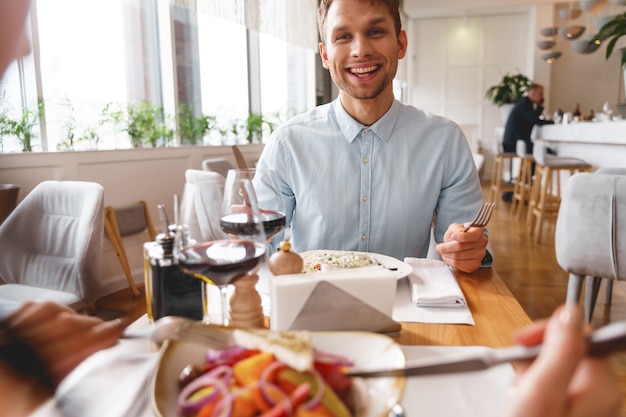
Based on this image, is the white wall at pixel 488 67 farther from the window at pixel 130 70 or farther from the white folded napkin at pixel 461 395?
the white folded napkin at pixel 461 395

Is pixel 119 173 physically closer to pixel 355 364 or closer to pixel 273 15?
pixel 273 15

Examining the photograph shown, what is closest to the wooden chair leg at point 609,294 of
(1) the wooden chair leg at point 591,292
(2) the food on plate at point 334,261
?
(1) the wooden chair leg at point 591,292

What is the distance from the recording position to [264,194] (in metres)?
1.51

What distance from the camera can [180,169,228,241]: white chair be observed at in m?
0.69

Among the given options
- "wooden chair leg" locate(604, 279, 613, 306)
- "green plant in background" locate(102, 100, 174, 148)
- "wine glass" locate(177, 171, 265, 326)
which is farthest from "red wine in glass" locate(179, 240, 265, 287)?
"green plant in background" locate(102, 100, 174, 148)

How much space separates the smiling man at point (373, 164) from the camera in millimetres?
1489

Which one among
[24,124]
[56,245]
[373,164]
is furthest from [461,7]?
[56,245]

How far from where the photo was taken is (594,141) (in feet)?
15.5

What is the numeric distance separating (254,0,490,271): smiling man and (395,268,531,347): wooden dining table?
0.57 metres

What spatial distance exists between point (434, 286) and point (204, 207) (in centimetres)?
47

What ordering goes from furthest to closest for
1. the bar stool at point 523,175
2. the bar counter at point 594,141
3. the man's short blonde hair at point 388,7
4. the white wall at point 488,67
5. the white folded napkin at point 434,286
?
the white wall at point 488,67 → the bar stool at point 523,175 → the bar counter at point 594,141 → the man's short blonde hair at point 388,7 → the white folded napkin at point 434,286

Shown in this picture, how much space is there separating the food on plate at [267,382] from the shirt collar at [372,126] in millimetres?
1133

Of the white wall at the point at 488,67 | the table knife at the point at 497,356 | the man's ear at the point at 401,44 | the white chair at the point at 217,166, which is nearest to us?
the table knife at the point at 497,356

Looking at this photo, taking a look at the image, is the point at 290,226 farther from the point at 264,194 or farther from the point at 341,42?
the point at 341,42
